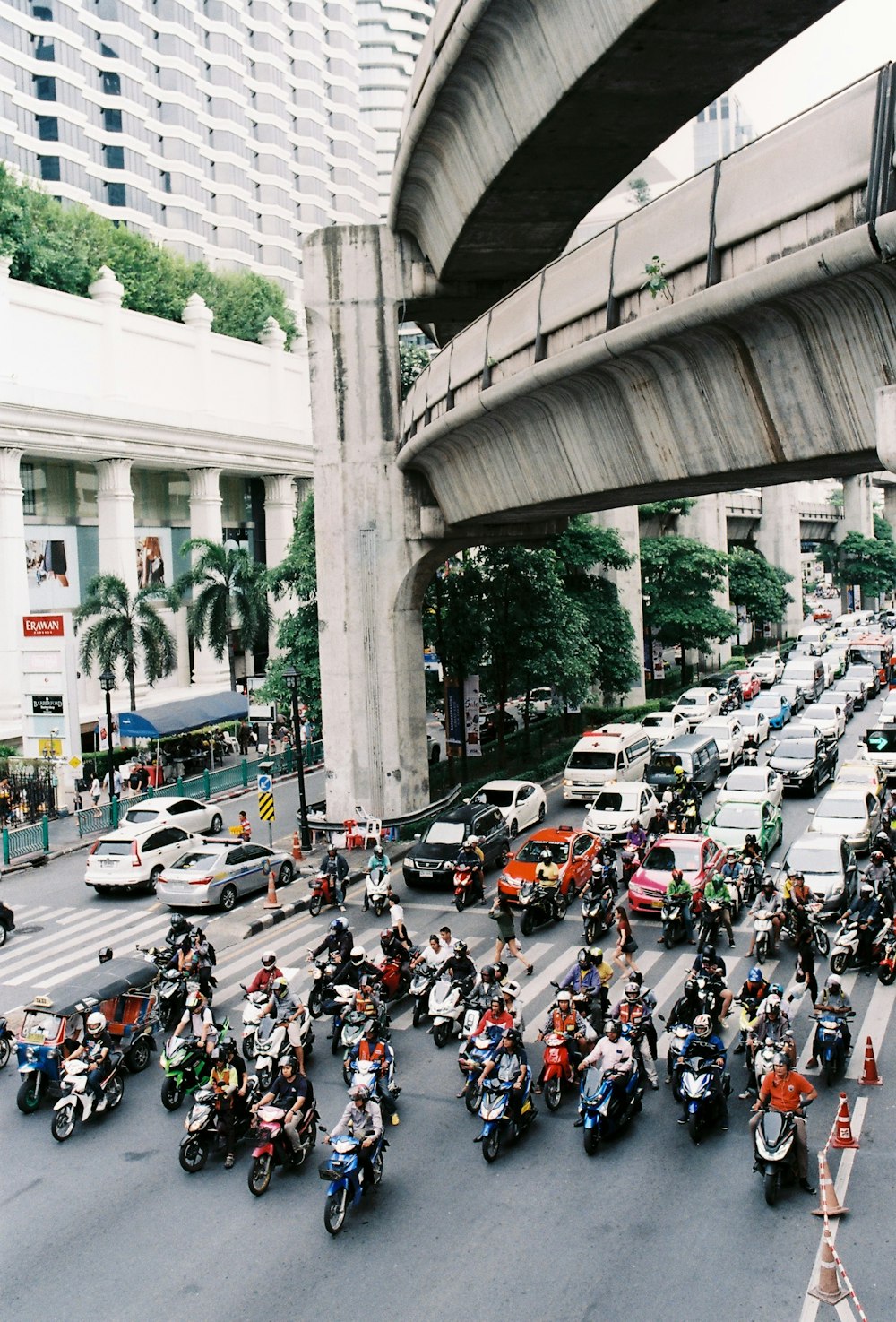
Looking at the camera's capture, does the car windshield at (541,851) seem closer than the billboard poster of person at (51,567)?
Yes

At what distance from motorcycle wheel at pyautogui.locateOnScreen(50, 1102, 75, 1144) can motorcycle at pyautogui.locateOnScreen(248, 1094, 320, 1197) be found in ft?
9.44

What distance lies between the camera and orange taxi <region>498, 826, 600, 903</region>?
24.0 m

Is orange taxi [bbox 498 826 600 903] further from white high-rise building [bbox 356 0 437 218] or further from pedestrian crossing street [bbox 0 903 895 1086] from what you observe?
white high-rise building [bbox 356 0 437 218]

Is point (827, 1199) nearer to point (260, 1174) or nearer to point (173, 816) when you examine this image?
point (260, 1174)

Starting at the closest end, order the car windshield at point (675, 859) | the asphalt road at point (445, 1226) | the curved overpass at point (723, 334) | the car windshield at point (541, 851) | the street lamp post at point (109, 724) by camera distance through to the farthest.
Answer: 1. the asphalt road at point (445, 1226)
2. the curved overpass at point (723, 334)
3. the car windshield at point (675, 859)
4. the car windshield at point (541, 851)
5. the street lamp post at point (109, 724)

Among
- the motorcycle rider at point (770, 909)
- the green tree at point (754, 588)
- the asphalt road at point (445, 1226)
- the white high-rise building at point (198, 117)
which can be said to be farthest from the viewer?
the white high-rise building at point (198, 117)

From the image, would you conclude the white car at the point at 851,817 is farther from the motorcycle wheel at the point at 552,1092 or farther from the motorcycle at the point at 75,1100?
the motorcycle at the point at 75,1100

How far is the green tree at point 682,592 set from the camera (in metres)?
55.2

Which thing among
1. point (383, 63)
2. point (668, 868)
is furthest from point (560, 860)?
point (383, 63)

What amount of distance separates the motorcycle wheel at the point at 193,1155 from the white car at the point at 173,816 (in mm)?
15442

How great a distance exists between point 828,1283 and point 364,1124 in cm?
493

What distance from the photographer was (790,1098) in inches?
499

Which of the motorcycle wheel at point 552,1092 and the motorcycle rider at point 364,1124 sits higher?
the motorcycle rider at point 364,1124

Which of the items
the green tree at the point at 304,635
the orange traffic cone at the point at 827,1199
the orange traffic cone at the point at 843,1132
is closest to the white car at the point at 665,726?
the green tree at the point at 304,635
